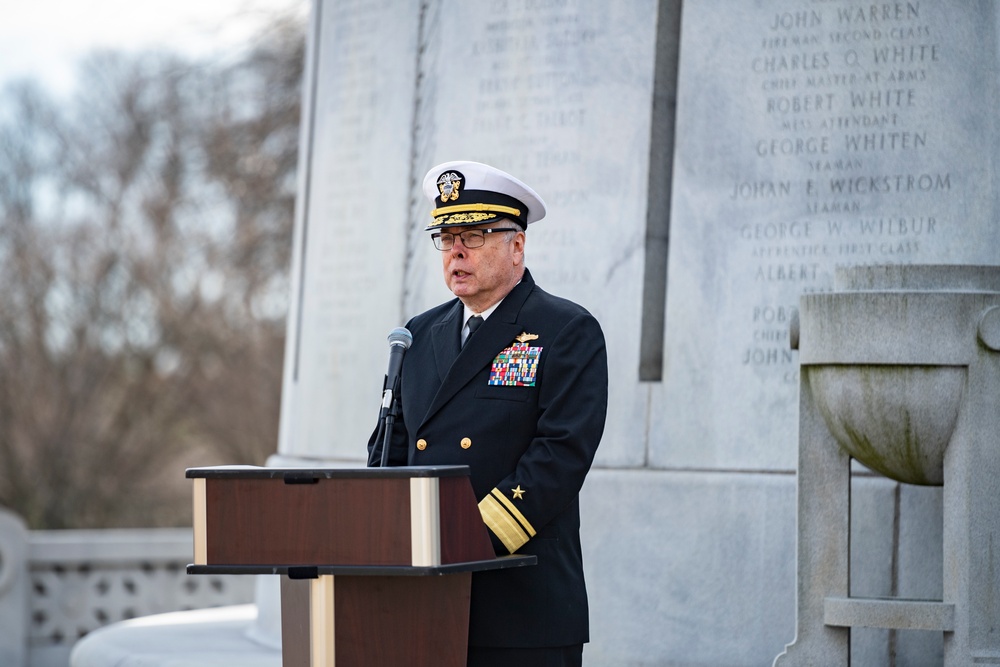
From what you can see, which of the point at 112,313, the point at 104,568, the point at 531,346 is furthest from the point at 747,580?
the point at 112,313

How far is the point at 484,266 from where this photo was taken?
13.2 ft

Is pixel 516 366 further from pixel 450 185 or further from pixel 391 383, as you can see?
pixel 450 185

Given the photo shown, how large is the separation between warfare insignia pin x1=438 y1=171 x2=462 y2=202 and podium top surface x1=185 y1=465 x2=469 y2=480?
892 mm

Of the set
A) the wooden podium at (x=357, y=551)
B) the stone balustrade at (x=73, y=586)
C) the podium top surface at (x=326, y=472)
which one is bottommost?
the stone balustrade at (x=73, y=586)

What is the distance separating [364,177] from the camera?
7.67 m

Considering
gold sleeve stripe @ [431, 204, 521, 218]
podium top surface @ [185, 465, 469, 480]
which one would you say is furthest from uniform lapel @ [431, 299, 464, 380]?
podium top surface @ [185, 465, 469, 480]

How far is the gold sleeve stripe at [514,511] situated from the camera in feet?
12.3

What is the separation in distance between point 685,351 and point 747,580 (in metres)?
1.04

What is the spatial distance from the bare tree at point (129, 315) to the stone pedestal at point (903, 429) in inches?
622

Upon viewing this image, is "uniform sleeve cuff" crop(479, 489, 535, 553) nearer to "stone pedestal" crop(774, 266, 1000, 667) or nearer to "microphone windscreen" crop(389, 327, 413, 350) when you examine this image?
"microphone windscreen" crop(389, 327, 413, 350)

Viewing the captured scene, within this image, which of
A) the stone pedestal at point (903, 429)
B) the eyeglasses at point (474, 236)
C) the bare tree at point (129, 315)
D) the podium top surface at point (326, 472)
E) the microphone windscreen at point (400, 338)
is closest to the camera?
the podium top surface at point (326, 472)

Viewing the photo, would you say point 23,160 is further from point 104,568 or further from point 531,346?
point 531,346

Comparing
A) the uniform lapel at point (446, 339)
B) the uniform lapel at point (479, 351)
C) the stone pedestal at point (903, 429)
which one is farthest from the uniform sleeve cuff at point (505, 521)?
the stone pedestal at point (903, 429)

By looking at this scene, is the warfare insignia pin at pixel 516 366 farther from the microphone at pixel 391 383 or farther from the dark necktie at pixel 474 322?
the microphone at pixel 391 383
